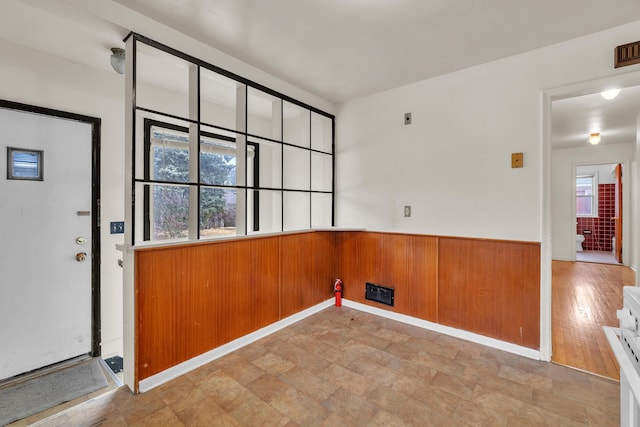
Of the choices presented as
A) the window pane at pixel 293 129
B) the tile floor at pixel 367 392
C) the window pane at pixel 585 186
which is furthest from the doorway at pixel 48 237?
the window pane at pixel 585 186

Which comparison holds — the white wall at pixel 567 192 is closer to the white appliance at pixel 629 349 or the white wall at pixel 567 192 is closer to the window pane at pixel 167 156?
the white appliance at pixel 629 349

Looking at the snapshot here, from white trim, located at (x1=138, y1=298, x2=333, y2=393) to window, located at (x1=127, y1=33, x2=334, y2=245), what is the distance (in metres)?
0.97

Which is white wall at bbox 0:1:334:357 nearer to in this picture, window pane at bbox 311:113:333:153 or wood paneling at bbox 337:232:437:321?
window pane at bbox 311:113:333:153

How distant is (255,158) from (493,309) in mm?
3349

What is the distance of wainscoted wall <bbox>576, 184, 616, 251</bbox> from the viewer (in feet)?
26.1

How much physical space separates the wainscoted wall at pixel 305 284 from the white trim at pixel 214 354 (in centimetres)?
4

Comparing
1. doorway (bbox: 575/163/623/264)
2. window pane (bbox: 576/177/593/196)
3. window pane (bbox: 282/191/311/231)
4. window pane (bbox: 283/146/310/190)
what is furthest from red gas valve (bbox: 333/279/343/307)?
window pane (bbox: 576/177/593/196)

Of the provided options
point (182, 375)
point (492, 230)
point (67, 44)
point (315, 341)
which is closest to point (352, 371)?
point (315, 341)

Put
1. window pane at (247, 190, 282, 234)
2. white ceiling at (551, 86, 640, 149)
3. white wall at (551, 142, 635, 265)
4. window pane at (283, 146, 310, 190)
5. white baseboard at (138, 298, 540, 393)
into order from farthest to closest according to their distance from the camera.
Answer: white wall at (551, 142, 635, 265)
window pane at (283, 146, 310, 190)
window pane at (247, 190, 282, 234)
white ceiling at (551, 86, 640, 149)
white baseboard at (138, 298, 540, 393)

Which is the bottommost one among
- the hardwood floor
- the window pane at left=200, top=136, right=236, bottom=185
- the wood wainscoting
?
the hardwood floor

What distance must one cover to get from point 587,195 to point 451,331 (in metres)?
8.71

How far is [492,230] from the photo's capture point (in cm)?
272

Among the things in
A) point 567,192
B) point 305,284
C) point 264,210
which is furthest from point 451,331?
point 567,192

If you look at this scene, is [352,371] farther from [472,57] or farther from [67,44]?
[67,44]
